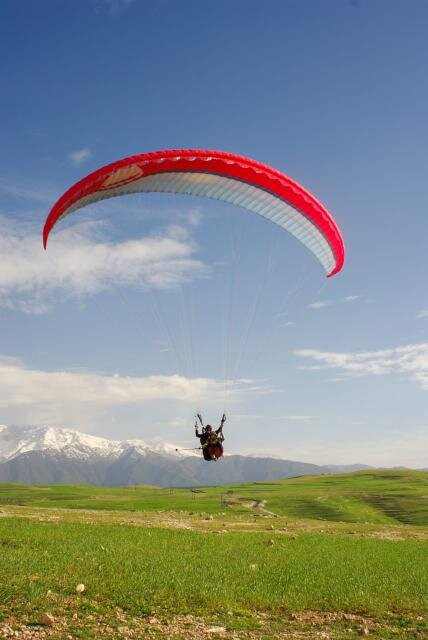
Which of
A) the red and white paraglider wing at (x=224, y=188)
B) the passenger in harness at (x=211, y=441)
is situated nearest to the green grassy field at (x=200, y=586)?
the passenger in harness at (x=211, y=441)

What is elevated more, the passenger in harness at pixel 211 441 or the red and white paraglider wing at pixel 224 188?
the red and white paraglider wing at pixel 224 188

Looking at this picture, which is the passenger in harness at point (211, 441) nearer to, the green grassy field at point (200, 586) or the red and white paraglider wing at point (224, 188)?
the green grassy field at point (200, 586)

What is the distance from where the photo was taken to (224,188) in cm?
2047

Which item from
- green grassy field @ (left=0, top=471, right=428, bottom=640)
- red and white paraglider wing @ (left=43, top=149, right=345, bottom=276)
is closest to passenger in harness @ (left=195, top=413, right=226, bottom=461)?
green grassy field @ (left=0, top=471, right=428, bottom=640)

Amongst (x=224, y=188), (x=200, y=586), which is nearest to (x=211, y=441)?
(x=200, y=586)

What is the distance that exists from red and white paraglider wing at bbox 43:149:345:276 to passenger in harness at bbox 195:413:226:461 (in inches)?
325

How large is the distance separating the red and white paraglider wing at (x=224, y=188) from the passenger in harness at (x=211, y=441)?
826 centimetres

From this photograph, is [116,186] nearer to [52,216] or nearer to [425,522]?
[52,216]

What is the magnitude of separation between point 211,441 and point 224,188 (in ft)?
32.0

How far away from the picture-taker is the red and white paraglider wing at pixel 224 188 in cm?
1817

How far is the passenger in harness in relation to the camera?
1995 centimetres

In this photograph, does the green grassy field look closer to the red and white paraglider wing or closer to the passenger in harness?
the passenger in harness

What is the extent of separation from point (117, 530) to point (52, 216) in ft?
51.7

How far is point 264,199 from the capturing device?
20.8 metres
